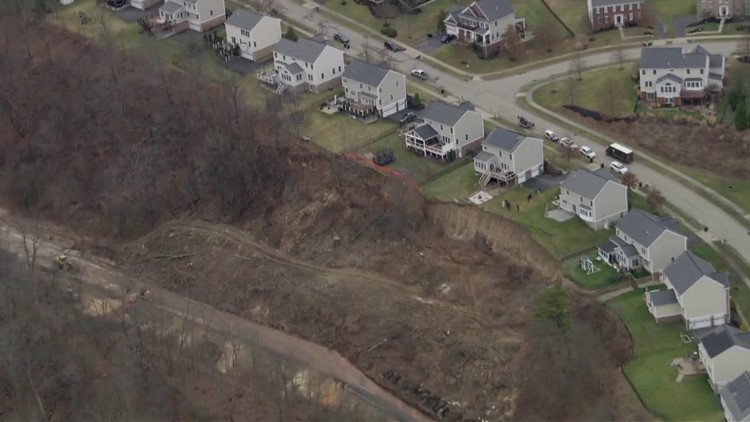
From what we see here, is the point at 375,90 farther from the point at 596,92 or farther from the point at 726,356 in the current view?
the point at 726,356

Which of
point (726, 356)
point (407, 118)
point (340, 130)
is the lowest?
point (340, 130)

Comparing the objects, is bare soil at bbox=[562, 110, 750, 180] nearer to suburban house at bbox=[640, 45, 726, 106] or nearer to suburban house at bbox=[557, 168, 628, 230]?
suburban house at bbox=[640, 45, 726, 106]

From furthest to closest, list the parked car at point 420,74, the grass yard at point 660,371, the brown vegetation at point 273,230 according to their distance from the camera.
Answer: the parked car at point 420,74
the brown vegetation at point 273,230
the grass yard at point 660,371

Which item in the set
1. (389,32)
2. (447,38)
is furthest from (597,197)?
(389,32)

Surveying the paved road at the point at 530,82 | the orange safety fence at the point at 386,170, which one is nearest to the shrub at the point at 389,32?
the paved road at the point at 530,82

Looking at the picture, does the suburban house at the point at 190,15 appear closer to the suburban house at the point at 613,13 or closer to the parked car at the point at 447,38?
the parked car at the point at 447,38

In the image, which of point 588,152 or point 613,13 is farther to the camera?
point 613,13
